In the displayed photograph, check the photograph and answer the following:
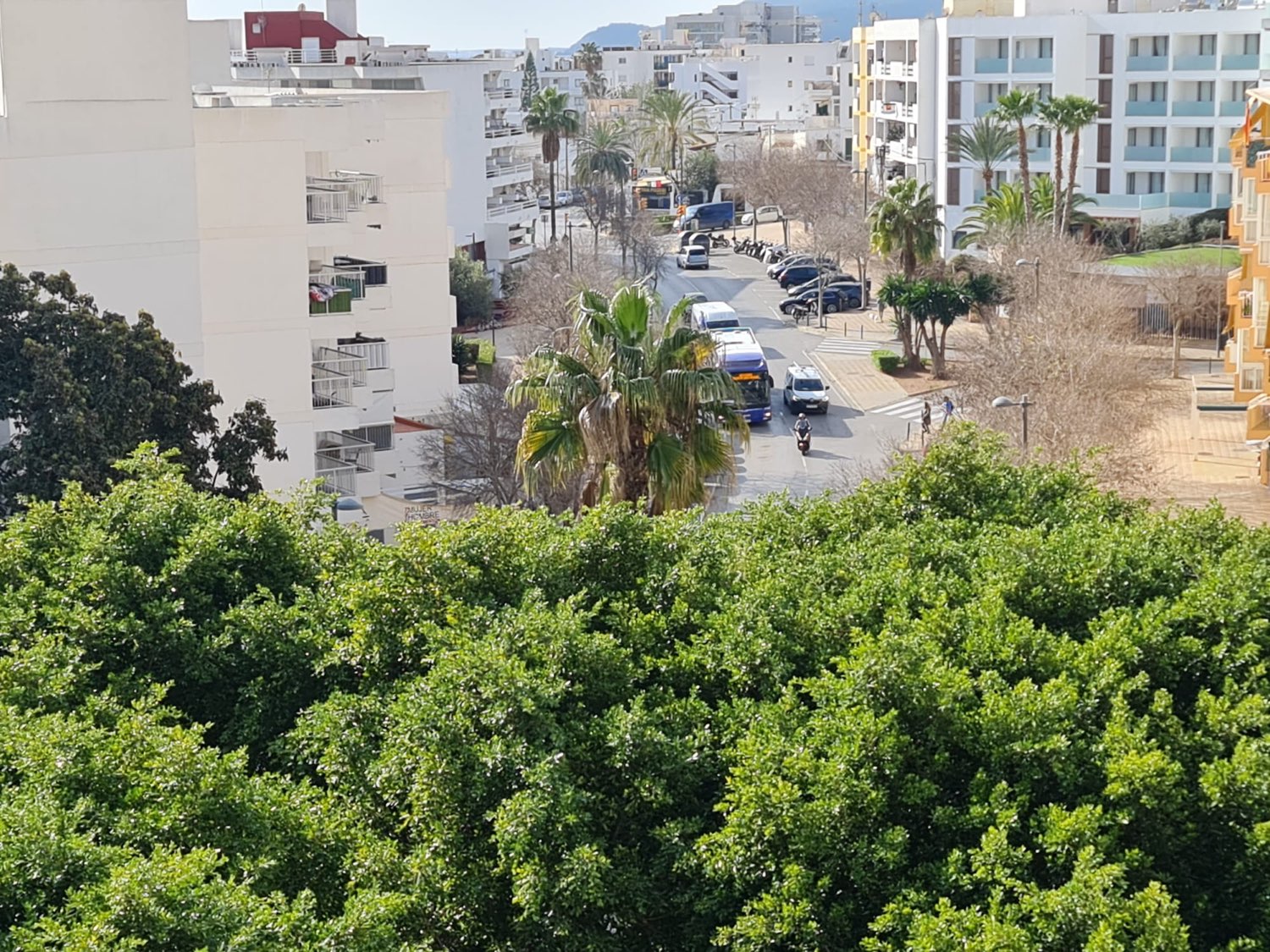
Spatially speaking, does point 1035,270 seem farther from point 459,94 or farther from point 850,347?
point 459,94

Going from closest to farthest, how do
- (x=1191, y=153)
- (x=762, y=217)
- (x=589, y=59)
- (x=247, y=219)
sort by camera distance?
1. (x=247, y=219)
2. (x=1191, y=153)
3. (x=762, y=217)
4. (x=589, y=59)

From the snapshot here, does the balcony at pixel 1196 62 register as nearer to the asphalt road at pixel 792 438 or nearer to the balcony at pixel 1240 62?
the balcony at pixel 1240 62

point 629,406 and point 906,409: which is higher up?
point 629,406

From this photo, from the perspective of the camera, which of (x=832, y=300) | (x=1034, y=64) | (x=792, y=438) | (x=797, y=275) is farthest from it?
(x=797, y=275)

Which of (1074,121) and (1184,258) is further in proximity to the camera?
(1074,121)

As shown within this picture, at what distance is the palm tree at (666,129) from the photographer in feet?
372

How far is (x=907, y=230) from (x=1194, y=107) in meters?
18.8

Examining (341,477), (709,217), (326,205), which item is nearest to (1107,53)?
(709,217)

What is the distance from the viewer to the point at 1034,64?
250ft

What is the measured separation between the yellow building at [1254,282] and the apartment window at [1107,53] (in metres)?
31.3

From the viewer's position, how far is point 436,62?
7806 centimetres

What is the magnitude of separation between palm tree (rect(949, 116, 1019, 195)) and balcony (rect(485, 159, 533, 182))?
2102 cm

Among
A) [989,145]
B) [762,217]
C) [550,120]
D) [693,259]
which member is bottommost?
[693,259]

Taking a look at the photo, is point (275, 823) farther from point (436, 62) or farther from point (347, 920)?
point (436, 62)
